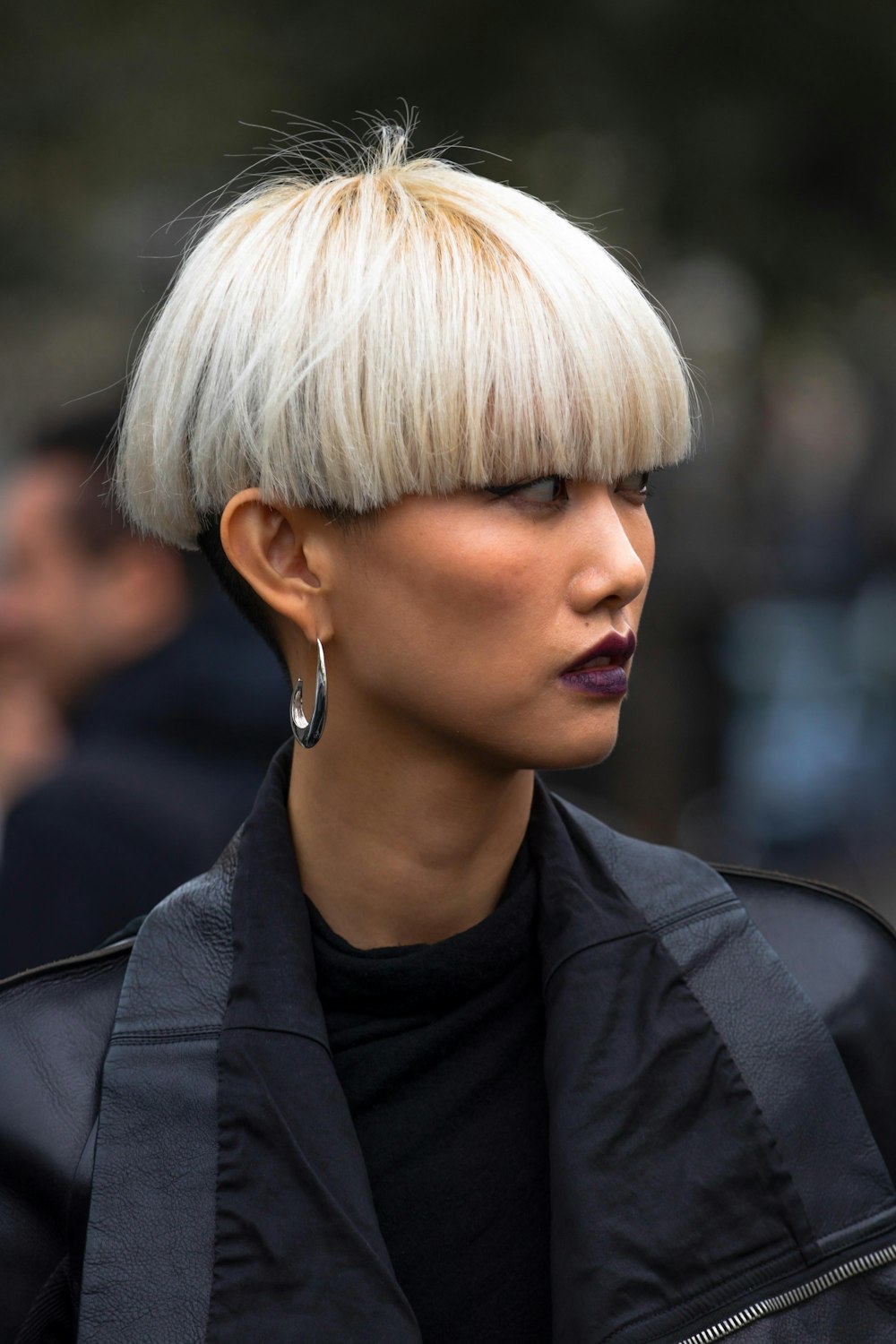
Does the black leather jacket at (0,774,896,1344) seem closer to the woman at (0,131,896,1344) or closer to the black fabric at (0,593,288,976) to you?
the woman at (0,131,896,1344)

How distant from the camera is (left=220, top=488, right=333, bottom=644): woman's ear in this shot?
2.17m

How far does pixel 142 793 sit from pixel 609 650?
1758 millimetres

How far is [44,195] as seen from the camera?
659cm

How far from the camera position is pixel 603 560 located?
6.78ft

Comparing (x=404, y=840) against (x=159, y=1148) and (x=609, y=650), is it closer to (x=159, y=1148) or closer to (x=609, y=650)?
(x=609, y=650)

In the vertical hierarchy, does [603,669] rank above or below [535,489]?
below

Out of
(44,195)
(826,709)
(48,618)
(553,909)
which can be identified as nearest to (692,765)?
(826,709)

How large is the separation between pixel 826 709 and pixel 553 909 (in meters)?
6.75

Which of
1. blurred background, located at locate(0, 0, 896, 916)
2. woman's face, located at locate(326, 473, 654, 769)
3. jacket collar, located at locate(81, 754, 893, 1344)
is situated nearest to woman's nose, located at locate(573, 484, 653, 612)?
woman's face, located at locate(326, 473, 654, 769)

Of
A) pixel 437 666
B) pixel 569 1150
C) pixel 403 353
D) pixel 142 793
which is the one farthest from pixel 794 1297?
pixel 142 793

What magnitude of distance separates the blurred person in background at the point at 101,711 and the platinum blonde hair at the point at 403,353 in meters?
1.27

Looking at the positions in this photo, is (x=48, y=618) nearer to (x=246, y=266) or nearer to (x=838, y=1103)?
(x=246, y=266)

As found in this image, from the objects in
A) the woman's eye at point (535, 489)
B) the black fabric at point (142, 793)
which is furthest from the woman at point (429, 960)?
the black fabric at point (142, 793)

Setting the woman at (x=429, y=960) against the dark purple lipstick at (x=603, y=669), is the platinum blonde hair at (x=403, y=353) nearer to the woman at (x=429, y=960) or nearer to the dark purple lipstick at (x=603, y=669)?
the woman at (x=429, y=960)
